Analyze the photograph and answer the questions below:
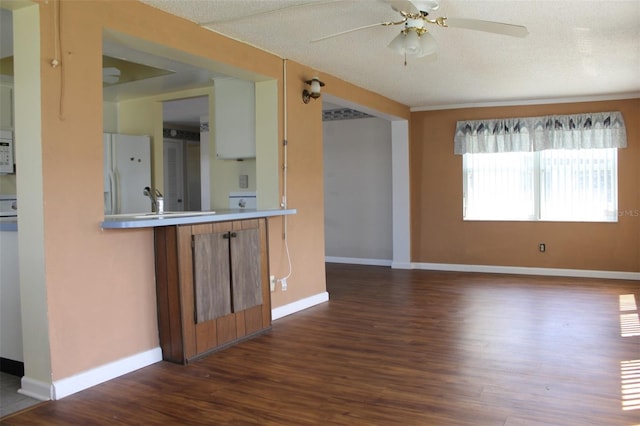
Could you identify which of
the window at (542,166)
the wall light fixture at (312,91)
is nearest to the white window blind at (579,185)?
the window at (542,166)

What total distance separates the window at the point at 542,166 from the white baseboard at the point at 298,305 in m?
2.97

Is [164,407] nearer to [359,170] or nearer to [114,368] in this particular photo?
[114,368]

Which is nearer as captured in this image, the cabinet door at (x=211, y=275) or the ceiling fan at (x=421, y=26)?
the ceiling fan at (x=421, y=26)

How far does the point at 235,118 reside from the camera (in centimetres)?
486

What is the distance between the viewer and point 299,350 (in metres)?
3.56

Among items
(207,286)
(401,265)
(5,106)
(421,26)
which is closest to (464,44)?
(421,26)

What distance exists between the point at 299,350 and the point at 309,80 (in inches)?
98.3

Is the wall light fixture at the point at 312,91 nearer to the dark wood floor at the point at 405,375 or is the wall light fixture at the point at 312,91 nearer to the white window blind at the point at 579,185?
the dark wood floor at the point at 405,375

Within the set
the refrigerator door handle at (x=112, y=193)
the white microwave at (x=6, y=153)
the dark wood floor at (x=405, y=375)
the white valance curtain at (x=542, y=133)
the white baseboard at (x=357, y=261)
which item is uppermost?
the white valance curtain at (x=542, y=133)

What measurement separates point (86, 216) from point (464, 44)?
3058 mm

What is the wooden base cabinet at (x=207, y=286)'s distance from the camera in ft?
10.7

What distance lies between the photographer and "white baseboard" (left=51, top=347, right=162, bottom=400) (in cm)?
275

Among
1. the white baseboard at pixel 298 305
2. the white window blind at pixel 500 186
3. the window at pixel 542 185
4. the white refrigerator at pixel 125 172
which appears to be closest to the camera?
the white baseboard at pixel 298 305

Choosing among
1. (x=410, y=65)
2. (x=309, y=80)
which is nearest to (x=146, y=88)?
(x=309, y=80)
